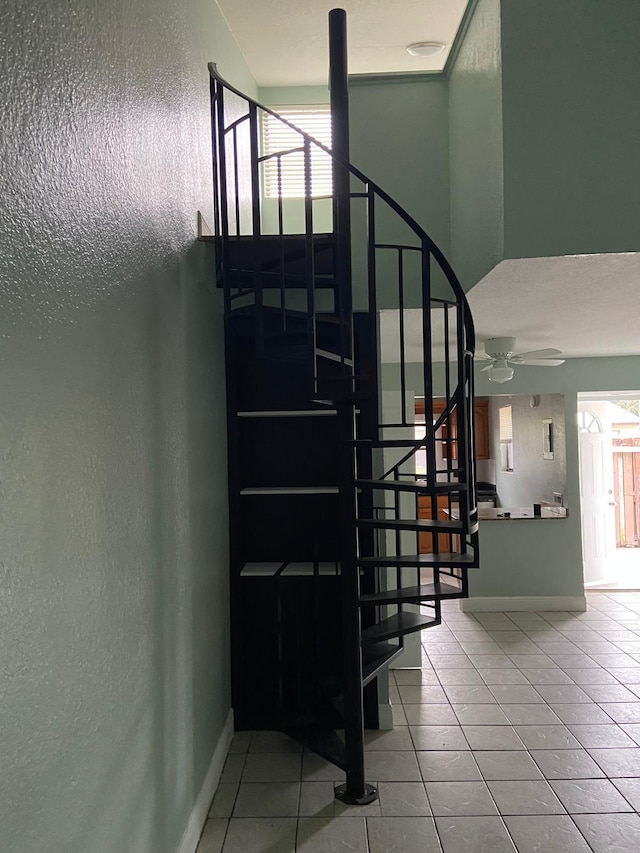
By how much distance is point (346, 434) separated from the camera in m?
3.13

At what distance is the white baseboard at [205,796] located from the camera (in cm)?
260

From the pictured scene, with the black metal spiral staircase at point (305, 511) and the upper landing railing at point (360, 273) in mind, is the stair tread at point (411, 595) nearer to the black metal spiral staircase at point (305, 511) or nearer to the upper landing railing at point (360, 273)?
the black metal spiral staircase at point (305, 511)

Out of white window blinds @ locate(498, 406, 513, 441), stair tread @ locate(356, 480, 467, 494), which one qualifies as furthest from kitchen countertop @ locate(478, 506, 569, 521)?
stair tread @ locate(356, 480, 467, 494)

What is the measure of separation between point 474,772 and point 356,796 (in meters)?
0.64

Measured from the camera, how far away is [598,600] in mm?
6789

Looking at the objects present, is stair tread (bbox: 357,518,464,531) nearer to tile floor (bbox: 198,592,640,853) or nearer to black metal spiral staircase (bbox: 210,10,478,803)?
black metal spiral staircase (bbox: 210,10,478,803)

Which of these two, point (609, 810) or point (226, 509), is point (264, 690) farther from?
point (609, 810)

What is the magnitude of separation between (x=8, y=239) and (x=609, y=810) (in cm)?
328

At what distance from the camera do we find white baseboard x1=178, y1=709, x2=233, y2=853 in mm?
2602

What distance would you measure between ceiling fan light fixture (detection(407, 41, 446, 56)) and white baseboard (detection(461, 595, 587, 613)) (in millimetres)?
4693

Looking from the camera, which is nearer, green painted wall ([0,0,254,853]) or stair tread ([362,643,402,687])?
green painted wall ([0,0,254,853])

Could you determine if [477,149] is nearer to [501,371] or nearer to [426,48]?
[426,48]

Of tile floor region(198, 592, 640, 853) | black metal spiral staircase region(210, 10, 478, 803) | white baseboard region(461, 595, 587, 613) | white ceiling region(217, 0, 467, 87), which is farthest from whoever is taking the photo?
white baseboard region(461, 595, 587, 613)

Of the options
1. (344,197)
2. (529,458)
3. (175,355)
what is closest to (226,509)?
(175,355)
